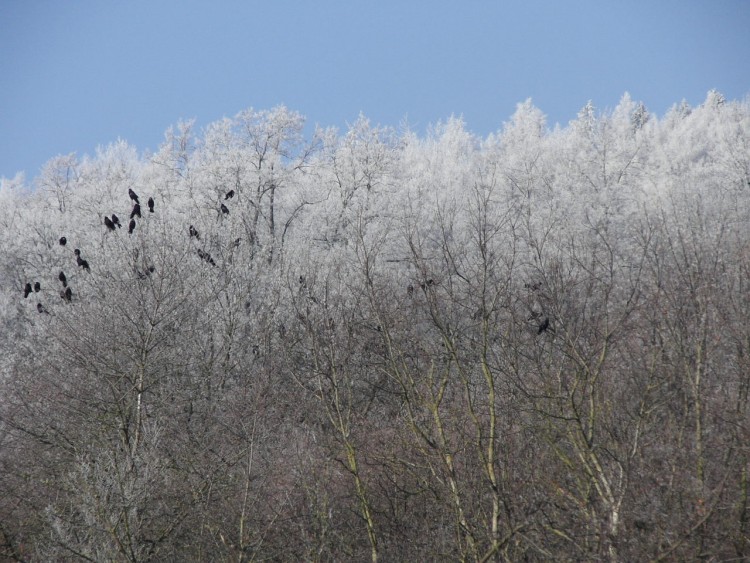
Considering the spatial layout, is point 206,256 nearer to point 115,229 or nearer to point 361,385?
point 115,229

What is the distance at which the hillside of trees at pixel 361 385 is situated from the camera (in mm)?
9086

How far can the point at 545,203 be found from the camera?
1474 inches

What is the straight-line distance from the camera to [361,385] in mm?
19906

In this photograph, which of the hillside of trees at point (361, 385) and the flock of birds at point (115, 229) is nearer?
the hillside of trees at point (361, 385)

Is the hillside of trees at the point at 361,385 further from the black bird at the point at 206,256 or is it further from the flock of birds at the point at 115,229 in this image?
the flock of birds at the point at 115,229

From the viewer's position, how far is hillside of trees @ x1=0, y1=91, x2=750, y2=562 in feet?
29.8

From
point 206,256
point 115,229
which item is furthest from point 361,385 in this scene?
point 115,229

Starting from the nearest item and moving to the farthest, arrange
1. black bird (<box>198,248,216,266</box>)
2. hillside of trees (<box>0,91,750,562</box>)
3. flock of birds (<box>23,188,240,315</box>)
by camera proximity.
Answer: hillside of trees (<box>0,91,750,562</box>) < flock of birds (<box>23,188,240,315</box>) < black bird (<box>198,248,216,266</box>)

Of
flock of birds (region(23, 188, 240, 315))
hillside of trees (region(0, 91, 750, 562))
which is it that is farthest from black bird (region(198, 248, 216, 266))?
hillside of trees (region(0, 91, 750, 562))

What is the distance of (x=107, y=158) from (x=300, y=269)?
38.0 metres

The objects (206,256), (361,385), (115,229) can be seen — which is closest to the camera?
(361,385)

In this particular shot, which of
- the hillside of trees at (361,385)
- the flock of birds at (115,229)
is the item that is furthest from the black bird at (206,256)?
the hillside of trees at (361,385)

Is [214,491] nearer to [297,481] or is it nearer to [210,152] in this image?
[297,481]

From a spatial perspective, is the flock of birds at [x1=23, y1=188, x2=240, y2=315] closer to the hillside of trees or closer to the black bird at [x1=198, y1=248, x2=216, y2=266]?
the black bird at [x1=198, y1=248, x2=216, y2=266]
